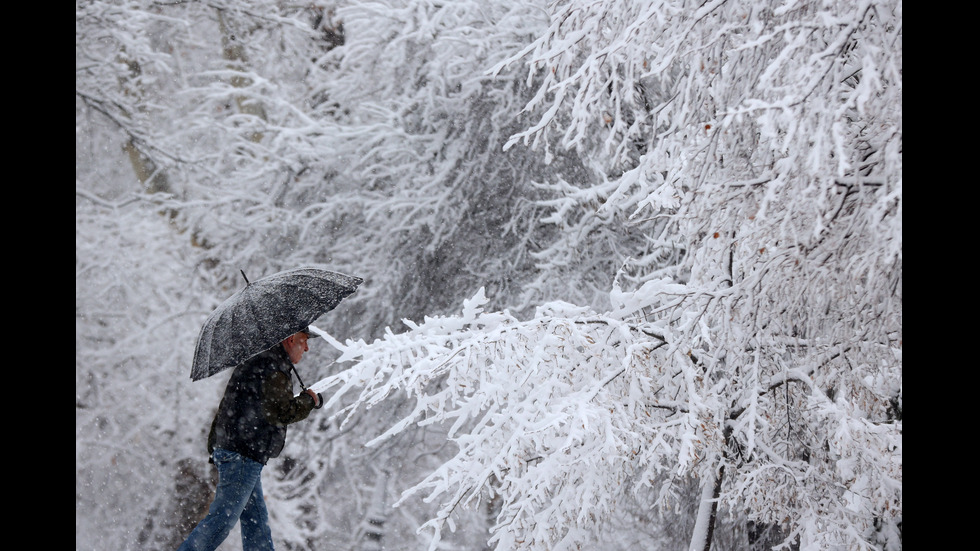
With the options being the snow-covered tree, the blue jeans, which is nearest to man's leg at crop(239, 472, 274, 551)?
the blue jeans

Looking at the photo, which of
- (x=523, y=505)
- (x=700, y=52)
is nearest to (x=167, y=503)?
(x=523, y=505)

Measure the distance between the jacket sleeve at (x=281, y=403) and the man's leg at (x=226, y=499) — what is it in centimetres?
22

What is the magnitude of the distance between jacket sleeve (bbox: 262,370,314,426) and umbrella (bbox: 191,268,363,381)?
0.14m

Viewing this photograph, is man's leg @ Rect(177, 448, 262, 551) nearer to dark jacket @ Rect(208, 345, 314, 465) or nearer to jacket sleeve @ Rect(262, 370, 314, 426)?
dark jacket @ Rect(208, 345, 314, 465)

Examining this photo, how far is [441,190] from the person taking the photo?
5.71m

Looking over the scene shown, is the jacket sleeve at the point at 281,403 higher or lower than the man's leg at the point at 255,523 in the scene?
higher

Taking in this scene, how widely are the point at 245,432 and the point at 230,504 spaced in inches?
10.6

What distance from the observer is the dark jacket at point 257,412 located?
100.0 inches

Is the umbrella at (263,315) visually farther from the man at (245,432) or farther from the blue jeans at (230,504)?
the blue jeans at (230,504)

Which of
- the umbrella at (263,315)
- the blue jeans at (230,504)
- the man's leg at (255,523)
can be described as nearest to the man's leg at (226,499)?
the blue jeans at (230,504)

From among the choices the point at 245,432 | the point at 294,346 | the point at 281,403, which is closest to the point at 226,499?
the point at 245,432

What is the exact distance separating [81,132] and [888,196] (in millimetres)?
7020

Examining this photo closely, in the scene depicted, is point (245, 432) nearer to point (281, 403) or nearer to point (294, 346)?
point (281, 403)
